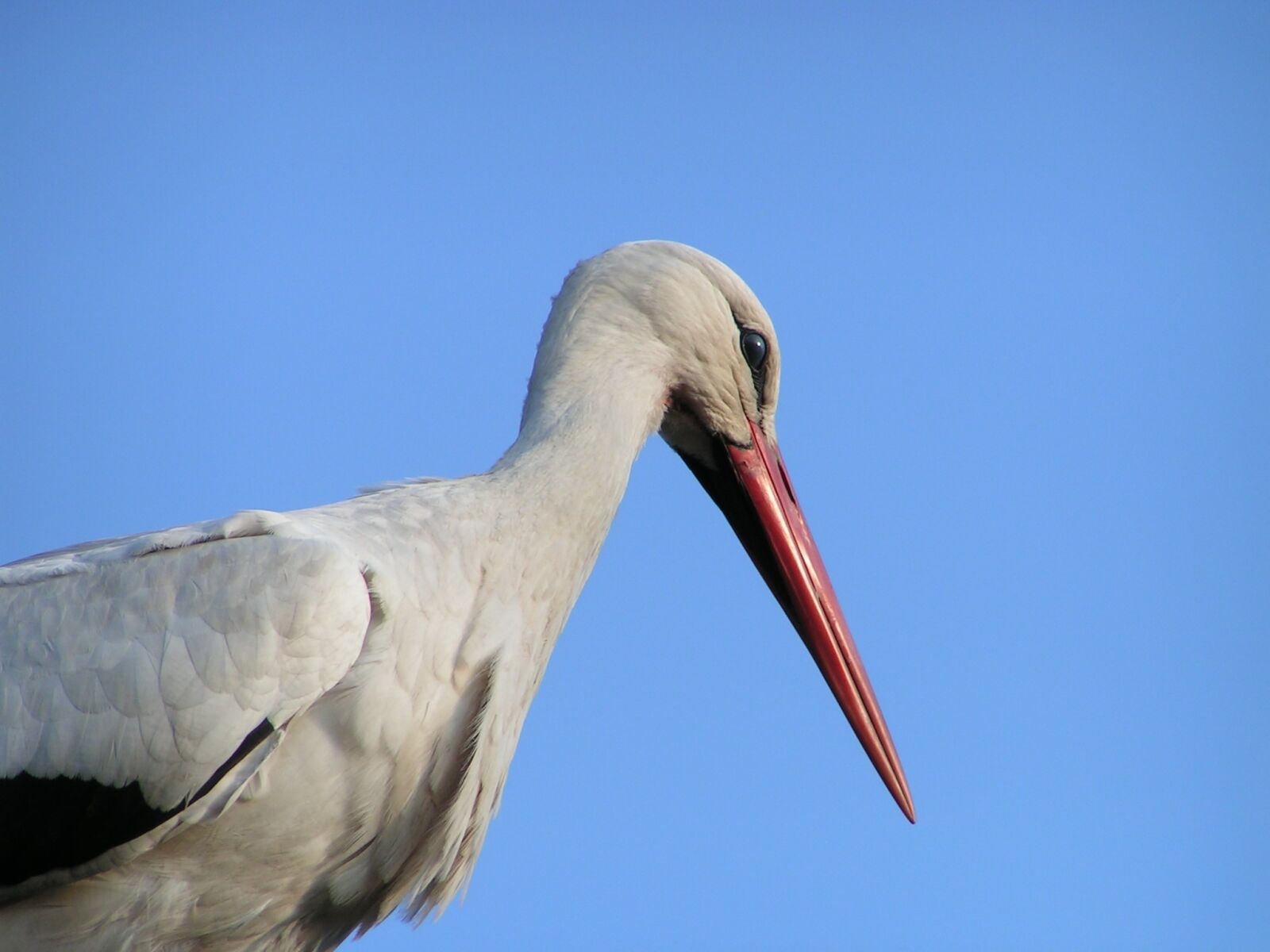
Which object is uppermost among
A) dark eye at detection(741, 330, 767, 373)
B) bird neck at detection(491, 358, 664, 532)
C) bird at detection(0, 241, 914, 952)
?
dark eye at detection(741, 330, 767, 373)

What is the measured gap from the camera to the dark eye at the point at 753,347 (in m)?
4.33

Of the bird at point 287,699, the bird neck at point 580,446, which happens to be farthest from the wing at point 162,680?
the bird neck at point 580,446

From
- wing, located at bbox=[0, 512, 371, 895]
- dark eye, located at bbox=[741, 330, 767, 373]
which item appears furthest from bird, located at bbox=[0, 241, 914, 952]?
dark eye, located at bbox=[741, 330, 767, 373]

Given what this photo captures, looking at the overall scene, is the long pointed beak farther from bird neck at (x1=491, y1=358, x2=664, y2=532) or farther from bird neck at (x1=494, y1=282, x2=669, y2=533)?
bird neck at (x1=491, y1=358, x2=664, y2=532)

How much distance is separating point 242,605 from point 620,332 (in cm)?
133

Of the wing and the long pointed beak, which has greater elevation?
the long pointed beak

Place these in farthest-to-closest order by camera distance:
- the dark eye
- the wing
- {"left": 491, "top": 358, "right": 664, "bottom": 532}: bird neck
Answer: the dark eye, {"left": 491, "top": 358, "right": 664, "bottom": 532}: bird neck, the wing

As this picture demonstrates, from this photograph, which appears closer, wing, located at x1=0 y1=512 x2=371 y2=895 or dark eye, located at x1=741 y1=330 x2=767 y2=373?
wing, located at x1=0 y1=512 x2=371 y2=895

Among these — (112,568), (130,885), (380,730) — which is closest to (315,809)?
(380,730)

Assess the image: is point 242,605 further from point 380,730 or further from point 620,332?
point 620,332

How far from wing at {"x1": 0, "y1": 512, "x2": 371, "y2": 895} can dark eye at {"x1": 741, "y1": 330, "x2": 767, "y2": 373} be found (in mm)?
1451

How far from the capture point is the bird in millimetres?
3277

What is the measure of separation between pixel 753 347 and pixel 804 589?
726 mm

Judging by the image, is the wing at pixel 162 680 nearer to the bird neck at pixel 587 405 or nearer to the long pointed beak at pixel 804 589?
the bird neck at pixel 587 405
